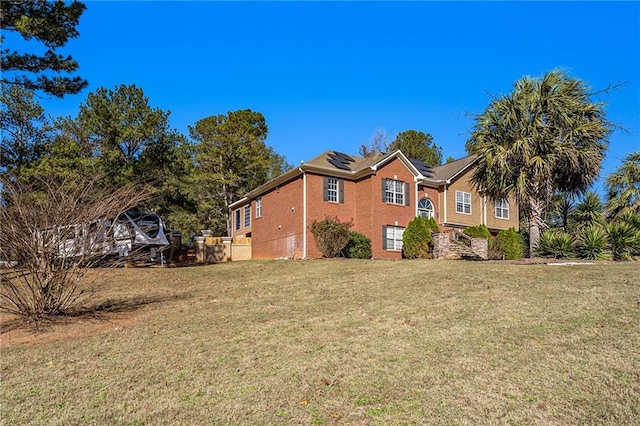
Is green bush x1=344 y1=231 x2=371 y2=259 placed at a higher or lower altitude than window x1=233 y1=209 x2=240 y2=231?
lower

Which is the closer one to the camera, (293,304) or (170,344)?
(170,344)

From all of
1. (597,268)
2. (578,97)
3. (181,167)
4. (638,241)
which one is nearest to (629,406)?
(597,268)

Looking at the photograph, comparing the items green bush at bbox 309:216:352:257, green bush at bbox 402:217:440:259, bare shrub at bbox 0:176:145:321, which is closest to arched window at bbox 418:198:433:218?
green bush at bbox 402:217:440:259

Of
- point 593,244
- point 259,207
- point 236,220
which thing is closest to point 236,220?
point 236,220

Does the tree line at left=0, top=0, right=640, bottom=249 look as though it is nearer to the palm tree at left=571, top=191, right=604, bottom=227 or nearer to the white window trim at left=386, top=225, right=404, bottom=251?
the palm tree at left=571, top=191, right=604, bottom=227

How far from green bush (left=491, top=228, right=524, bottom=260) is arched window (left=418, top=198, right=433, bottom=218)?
4.06 metres

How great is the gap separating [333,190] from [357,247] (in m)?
3.36

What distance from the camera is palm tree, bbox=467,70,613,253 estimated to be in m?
17.5

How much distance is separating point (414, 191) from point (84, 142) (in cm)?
1698

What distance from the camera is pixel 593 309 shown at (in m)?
7.71

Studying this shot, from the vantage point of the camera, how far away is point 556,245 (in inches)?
619

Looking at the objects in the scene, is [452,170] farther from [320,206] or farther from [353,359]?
[353,359]

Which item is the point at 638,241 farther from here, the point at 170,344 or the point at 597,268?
the point at 170,344

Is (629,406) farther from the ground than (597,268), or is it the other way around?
(597,268)
